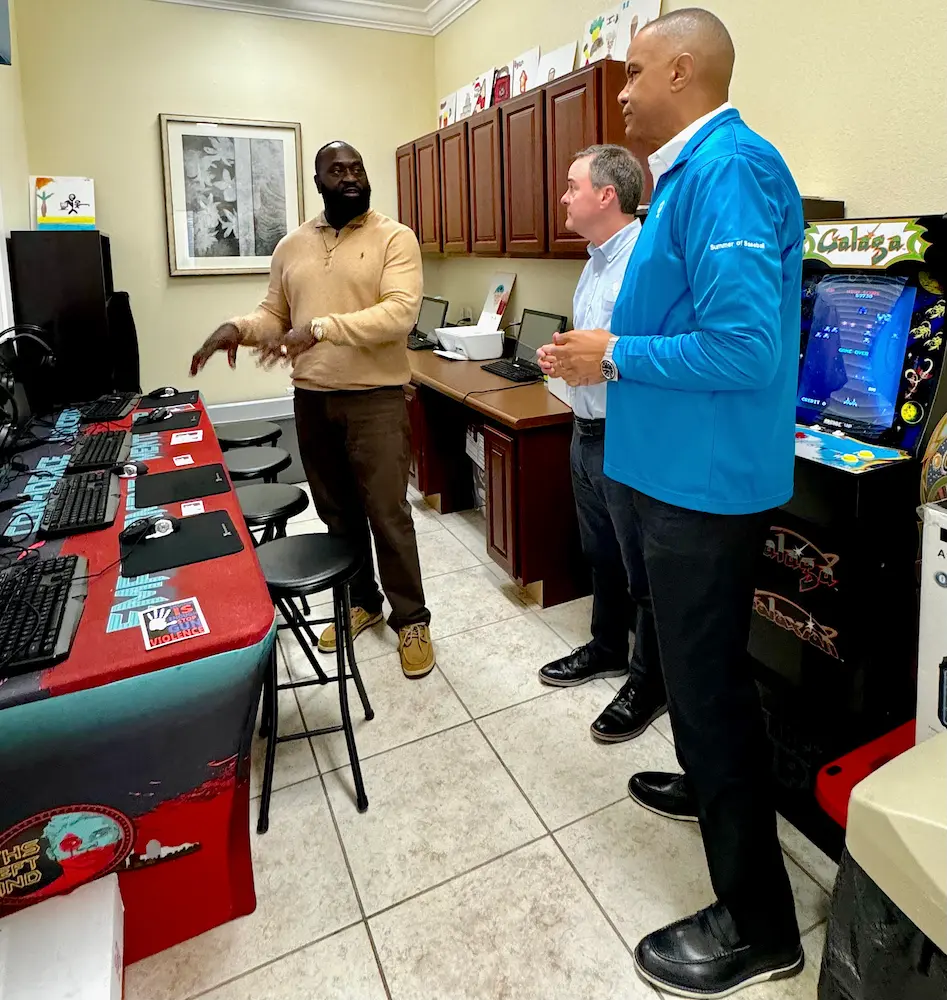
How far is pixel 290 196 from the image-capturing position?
4.19 m

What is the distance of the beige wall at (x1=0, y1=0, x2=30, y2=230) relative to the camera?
3.08 m

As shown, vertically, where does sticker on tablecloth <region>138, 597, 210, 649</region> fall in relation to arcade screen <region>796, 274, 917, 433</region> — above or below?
below

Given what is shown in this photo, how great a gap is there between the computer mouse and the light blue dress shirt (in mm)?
1587

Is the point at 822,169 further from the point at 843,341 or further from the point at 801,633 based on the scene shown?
the point at 801,633

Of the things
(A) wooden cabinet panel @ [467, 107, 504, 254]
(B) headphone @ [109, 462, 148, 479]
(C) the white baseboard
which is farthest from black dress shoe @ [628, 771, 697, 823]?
(C) the white baseboard

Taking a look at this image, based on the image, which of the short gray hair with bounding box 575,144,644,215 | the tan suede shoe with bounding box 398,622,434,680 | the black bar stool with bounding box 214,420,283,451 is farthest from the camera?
the black bar stool with bounding box 214,420,283,451

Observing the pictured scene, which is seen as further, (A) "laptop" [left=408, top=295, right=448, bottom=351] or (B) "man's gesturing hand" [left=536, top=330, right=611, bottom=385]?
(A) "laptop" [left=408, top=295, right=448, bottom=351]

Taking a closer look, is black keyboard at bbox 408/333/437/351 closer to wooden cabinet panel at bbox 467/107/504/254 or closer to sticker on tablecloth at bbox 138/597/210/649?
wooden cabinet panel at bbox 467/107/504/254

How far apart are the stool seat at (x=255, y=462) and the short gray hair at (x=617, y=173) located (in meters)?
1.48

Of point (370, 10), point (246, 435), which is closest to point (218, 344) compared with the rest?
point (246, 435)

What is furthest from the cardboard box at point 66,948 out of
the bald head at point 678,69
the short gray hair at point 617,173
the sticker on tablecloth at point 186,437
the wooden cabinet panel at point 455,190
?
the wooden cabinet panel at point 455,190

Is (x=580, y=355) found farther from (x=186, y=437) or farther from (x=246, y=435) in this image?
(x=246, y=435)

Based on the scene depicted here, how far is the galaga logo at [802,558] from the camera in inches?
60.3

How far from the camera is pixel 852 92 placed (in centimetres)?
197
